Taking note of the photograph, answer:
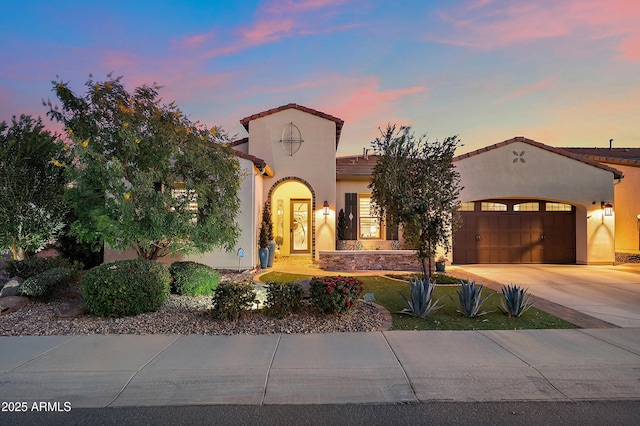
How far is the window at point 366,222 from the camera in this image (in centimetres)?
1639

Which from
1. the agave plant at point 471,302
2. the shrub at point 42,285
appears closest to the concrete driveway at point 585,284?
the agave plant at point 471,302

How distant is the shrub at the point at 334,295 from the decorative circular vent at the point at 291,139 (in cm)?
966

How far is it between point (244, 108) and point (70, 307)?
11.5 m

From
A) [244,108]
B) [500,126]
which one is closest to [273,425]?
[244,108]

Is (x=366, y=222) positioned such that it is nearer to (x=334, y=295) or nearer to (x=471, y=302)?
(x=471, y=302)

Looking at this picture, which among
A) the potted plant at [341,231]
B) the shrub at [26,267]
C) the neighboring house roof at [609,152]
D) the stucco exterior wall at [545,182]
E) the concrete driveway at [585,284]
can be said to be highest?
the neighboring house roof at [609,152]

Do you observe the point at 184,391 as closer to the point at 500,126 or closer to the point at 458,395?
the point at 458,395

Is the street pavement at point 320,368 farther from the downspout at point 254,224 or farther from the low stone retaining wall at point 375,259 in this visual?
the low stone retaining wall at point 375,259

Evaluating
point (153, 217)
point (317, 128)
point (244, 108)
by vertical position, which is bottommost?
point (153, 217)

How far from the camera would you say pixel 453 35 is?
11.1 m

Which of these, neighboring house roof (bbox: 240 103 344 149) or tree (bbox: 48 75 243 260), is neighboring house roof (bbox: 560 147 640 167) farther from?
tree (bbox: 48 75 243 260)

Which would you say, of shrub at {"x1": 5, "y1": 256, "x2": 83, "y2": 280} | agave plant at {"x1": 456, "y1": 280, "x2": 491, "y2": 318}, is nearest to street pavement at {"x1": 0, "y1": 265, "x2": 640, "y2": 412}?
agave plant at {"x1": 456, "y1": 280, "x2": 491, "y2": 318}

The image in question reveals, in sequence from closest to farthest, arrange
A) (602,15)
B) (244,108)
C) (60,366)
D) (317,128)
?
(60,366), (602,15), (317,128), (244,108)

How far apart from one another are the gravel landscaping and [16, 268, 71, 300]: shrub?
0.69 metres
